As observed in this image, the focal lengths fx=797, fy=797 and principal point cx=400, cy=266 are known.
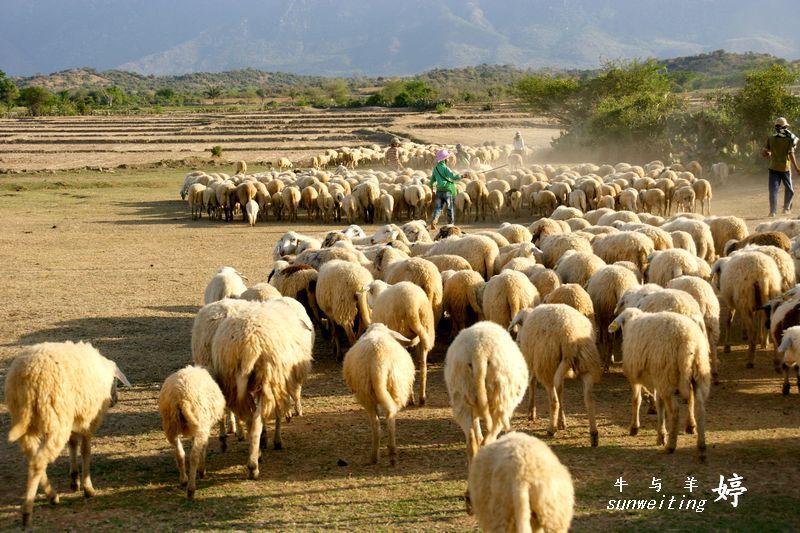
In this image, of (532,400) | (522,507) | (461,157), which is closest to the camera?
(522,507)

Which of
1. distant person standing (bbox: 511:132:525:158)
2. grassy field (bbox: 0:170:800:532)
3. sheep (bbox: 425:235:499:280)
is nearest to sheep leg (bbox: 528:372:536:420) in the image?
grassy field (bbox: 0:170:800:532)

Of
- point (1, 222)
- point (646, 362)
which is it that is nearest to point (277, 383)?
point (646, 362)

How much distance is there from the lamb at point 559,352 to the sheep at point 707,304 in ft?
5.80

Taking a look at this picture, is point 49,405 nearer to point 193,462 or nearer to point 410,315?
point 193,462

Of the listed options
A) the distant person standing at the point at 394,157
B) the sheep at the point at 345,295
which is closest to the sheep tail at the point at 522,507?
the sheep at the point at 345,295

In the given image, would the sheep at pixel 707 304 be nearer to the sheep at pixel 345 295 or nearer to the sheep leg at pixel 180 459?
the sheep at pixel 345 295

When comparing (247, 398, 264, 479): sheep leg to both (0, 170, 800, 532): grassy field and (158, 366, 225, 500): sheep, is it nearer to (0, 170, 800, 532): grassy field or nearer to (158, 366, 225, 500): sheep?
(0, 170, 800, 532): grassy field

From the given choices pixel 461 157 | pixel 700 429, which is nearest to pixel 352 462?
pixel 700 429

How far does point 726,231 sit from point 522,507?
10675 mm

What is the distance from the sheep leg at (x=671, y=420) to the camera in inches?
273

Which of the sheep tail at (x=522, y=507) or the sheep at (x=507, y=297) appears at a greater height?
the sheep at (x=507, y=297)

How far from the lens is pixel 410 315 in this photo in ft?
28.5

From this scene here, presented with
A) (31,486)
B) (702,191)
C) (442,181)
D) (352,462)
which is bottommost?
(352,462)

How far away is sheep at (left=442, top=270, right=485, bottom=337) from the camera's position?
10.2 meters
